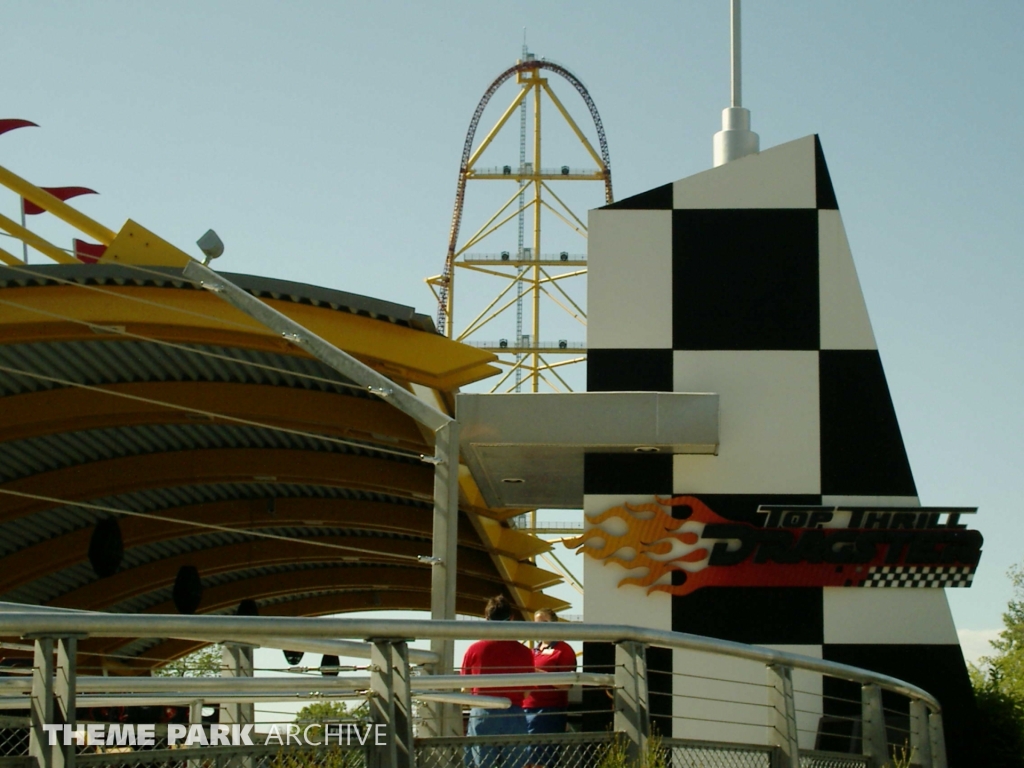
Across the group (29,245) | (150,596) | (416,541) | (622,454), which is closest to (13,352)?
(29,245)

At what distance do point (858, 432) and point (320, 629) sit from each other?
27.3 feet

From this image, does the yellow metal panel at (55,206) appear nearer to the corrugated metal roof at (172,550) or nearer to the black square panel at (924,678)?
the corrugated metal roof at (172,550)

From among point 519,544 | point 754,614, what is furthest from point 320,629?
point 519,544

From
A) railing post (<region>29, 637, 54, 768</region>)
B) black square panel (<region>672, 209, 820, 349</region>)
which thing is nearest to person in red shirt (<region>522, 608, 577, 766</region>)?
railing post (<region>29, 637, 54, 768</region>)

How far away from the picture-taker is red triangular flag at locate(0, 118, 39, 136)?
1666cm

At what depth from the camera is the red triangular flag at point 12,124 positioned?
54.6 feet

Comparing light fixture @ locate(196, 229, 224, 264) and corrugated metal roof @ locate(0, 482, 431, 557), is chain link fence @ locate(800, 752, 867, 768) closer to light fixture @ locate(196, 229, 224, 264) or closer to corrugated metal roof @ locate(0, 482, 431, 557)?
light fixture @ locate(196, 229, 224, 264)

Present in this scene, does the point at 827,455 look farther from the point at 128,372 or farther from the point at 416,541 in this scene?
the point at 416,541

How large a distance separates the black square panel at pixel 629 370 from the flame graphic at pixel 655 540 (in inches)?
44.3

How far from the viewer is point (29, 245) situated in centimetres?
1678

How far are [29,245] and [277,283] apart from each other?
3.70m

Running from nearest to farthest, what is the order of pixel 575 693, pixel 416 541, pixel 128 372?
pixel 575 693, pixel 128 372, pixel 416 541

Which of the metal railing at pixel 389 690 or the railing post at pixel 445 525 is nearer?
the metal railing at pixel 389 690

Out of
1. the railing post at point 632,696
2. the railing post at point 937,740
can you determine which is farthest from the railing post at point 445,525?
the railing post at point 937,740
